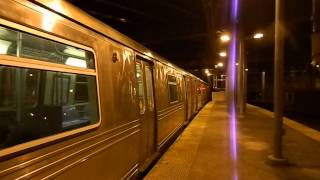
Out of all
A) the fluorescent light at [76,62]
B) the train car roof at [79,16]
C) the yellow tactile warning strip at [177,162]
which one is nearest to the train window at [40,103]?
the fluorescent light at [76,62]

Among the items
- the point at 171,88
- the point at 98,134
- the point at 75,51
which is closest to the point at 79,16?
the point at 75,51

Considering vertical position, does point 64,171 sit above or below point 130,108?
below

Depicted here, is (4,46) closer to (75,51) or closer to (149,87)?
(75,51)

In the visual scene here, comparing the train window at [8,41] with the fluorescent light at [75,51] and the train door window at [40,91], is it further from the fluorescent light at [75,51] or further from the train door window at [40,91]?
the fluorescent light at [75,51]

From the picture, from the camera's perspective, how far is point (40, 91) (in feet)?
9.74

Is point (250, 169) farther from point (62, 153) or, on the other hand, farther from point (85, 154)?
point (62, 153)

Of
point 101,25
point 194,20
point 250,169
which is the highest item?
point 194,20

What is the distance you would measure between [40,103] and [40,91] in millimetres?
99

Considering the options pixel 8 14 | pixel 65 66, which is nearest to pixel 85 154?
pixel 65 66

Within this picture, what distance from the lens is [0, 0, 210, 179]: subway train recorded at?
2.52 m

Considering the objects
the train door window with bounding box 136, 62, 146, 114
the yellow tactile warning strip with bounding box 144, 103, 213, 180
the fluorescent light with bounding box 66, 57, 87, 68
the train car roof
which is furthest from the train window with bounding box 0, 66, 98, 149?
the yellow tactile warning strip with bounding box 144, 103, 213, 180

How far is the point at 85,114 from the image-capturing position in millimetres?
3828

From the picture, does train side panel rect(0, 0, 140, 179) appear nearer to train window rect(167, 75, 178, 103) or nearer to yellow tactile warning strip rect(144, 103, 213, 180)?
yellow tactile warning strip rect(144, 103, 213, 180)

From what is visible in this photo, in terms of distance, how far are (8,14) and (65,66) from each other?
82 centimetres
